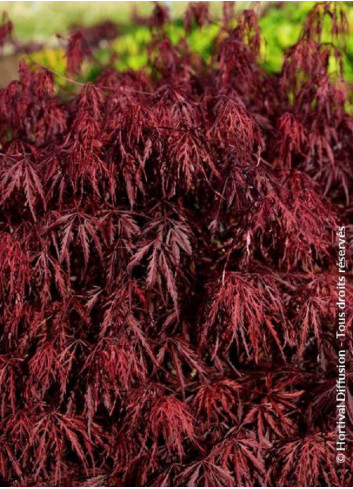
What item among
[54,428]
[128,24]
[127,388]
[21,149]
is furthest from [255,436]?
[128,24]

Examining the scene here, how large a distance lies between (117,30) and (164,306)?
24.5 feet

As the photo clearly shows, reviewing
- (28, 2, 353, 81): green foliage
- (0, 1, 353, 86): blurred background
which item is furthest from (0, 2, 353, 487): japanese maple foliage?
(28, 2, 353, 81): green foliage

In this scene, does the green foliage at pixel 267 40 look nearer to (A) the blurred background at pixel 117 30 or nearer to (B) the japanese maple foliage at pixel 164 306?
(A) the blurred background at pixel 117 30

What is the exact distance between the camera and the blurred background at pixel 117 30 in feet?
19.0

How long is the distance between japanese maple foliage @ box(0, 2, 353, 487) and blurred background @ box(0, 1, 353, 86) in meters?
1.16

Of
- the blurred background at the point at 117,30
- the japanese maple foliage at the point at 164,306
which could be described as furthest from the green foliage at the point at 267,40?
the japanese maple foliage at the point at 164,306

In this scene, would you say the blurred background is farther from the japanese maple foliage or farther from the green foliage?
the japanese maple foliage

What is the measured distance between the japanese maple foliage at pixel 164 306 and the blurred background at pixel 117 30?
1.16 meters

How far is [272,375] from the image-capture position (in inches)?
105

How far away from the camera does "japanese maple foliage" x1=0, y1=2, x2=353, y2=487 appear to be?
7.92 ft

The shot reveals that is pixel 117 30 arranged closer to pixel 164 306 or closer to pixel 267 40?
pixel 267 40

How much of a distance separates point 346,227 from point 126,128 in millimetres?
999

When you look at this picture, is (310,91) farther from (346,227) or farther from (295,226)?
(295,226)

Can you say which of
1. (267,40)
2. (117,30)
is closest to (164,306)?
(267,40)
